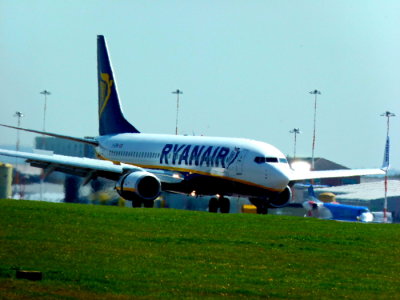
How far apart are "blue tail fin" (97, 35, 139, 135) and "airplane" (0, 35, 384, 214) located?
4916mm

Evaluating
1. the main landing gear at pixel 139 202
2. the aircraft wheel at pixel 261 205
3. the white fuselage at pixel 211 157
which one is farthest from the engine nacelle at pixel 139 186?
the aircraft wheel at pixel 261 205

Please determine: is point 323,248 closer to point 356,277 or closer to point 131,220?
point 356,277

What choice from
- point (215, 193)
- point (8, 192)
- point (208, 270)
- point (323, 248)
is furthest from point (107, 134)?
point (208, 270)

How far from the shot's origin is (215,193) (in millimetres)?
52562

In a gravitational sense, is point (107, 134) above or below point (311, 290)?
above

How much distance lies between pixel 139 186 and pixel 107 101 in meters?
18.1

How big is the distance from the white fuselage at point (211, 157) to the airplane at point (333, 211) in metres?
18.2

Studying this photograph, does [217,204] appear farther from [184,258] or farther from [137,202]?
[184,258]

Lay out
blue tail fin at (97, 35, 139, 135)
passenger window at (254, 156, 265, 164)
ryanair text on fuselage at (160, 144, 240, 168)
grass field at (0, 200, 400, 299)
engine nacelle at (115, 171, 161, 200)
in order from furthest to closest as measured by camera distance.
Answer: blue tail fin at (97, 35, 139, 135)
ryanair text on fuselage at (160, 144, 240, 168)
engine nacelle at (115, 171, 161, 200)
passenger window at (254, 156, 265, 164)
grass field at (0, 200, 400, 299)

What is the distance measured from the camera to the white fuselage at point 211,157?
4894 centimetres

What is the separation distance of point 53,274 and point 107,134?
46547 mm

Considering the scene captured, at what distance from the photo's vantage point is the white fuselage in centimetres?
4894

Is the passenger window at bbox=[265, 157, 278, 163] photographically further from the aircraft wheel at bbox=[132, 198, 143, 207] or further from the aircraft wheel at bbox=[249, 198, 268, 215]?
the aircraft wheel at bbox=[132, 198, 143, 207]

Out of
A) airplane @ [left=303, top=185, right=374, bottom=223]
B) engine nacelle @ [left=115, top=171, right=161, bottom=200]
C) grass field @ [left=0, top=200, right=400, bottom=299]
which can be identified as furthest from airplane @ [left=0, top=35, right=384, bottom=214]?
airplane @ [left=303, top=185, right=374, bottom=223]
